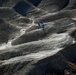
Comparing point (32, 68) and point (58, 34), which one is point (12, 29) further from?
point (32, 68)

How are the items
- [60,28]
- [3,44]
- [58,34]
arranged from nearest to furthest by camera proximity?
[58,34], [60,28], [3,44]

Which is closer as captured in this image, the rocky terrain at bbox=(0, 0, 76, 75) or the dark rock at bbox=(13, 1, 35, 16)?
the rocky terrain at bbox=(0, 0, 76, 75)

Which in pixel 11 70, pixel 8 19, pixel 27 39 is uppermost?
pixel 11 70

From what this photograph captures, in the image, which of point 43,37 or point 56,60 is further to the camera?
point 43,37

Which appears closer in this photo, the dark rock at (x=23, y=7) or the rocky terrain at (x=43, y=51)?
the rocky terrain at (x=43, y=51)

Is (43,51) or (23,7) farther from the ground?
(43,51)

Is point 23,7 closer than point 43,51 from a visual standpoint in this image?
No

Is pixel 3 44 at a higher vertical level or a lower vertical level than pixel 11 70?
lower

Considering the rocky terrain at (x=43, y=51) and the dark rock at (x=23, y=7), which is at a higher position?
the rocky terrain at (x=43, y=51)

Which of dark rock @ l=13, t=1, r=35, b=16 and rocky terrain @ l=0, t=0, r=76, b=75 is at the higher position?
rocky terrain @ l=0, t=0, r=76, b=75

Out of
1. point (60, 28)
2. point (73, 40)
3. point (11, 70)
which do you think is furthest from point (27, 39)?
point (11, 70)

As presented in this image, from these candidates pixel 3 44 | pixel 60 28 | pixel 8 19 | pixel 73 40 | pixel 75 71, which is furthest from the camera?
pixel 8 19
